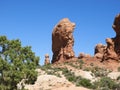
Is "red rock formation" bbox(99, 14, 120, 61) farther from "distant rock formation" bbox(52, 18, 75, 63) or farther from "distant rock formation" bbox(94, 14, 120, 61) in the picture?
"distant rock formation" bbox(52, 18, 75, 63)

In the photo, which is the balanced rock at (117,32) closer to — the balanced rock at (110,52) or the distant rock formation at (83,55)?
the balanced rock at (110,52)

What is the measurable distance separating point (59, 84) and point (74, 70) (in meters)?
27.8

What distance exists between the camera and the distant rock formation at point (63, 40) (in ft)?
270

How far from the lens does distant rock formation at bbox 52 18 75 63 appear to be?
270 feet

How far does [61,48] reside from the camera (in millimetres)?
83312

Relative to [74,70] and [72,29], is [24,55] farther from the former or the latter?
[72,29]

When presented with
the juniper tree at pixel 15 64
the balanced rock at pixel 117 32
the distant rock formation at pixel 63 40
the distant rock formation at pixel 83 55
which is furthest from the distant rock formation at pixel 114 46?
the juniper tree at pixel 15 64

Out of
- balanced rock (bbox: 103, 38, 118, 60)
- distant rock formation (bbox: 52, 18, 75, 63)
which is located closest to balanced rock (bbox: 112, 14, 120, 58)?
balanced rock (bbox: 103, 38, 118, 60)

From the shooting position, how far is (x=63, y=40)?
83.1 metres

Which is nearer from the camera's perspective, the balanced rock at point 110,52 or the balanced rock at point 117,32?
the balanced rock at point 110,52

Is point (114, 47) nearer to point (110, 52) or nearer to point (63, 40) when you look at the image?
point (110, 52)

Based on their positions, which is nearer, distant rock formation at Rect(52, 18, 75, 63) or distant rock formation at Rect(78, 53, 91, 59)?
distant rock formation at Rect(52, 18, 75, 63)

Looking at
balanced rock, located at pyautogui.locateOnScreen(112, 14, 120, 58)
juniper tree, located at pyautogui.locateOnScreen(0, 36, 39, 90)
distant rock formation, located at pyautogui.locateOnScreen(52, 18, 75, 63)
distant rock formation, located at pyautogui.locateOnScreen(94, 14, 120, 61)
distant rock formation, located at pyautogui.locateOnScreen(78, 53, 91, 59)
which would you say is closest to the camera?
juniper tree, located at pyautogui.locateOnScreen(0, 36, 39, 90)

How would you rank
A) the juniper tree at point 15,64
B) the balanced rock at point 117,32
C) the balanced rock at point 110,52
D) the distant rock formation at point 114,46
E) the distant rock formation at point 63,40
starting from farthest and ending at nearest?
1. the distant rock formation at point 63,40
2. the balanced rock at point 117,32
3. the distant rock formation at point 114,46
4. the balanced rock at point 110,52
5. the juniper tree at point 15,64
